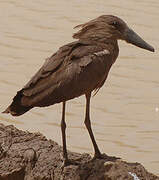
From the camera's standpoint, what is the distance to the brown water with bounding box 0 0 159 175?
354 inches

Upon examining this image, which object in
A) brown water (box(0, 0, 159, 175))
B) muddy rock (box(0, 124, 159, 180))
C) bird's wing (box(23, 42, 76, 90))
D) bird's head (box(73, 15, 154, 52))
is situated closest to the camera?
muddy rock (box(0, 124, 159, 180))

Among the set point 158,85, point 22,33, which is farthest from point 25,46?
point 158,85

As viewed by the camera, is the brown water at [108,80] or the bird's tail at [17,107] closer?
the bird's tail at [17,107]

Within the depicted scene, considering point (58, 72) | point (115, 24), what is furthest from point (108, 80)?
point (58, 72)

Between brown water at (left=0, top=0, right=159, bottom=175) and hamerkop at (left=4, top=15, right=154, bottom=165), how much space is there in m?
3.13

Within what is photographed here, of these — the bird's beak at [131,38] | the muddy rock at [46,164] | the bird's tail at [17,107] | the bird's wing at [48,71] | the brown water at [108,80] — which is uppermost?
the bird's beak at [131,38]

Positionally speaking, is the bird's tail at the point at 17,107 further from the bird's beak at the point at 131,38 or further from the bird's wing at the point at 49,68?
the bird's beak at the point at 131,38

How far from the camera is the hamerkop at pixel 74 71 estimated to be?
5.20m

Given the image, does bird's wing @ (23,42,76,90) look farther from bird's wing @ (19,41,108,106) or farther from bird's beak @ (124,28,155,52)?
bird's beak @ (124,28,155,52)

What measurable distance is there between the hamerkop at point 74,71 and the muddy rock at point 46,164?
13 cm

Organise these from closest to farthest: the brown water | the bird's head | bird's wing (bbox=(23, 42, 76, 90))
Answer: bird's wing (bbox=(23, 42, 76, 90)) < the bird's head < the brown water

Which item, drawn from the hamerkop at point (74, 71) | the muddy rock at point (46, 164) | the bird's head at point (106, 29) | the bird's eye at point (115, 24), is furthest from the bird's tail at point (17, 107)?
the bird's eye at point (115, 24)

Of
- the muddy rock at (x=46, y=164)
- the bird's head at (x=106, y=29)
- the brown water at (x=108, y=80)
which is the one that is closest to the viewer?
the muddy rock at (x=46, y=164)

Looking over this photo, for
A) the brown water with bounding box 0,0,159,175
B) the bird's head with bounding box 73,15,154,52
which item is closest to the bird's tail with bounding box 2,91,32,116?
the bird's head with bounding box 73,15,154,52
